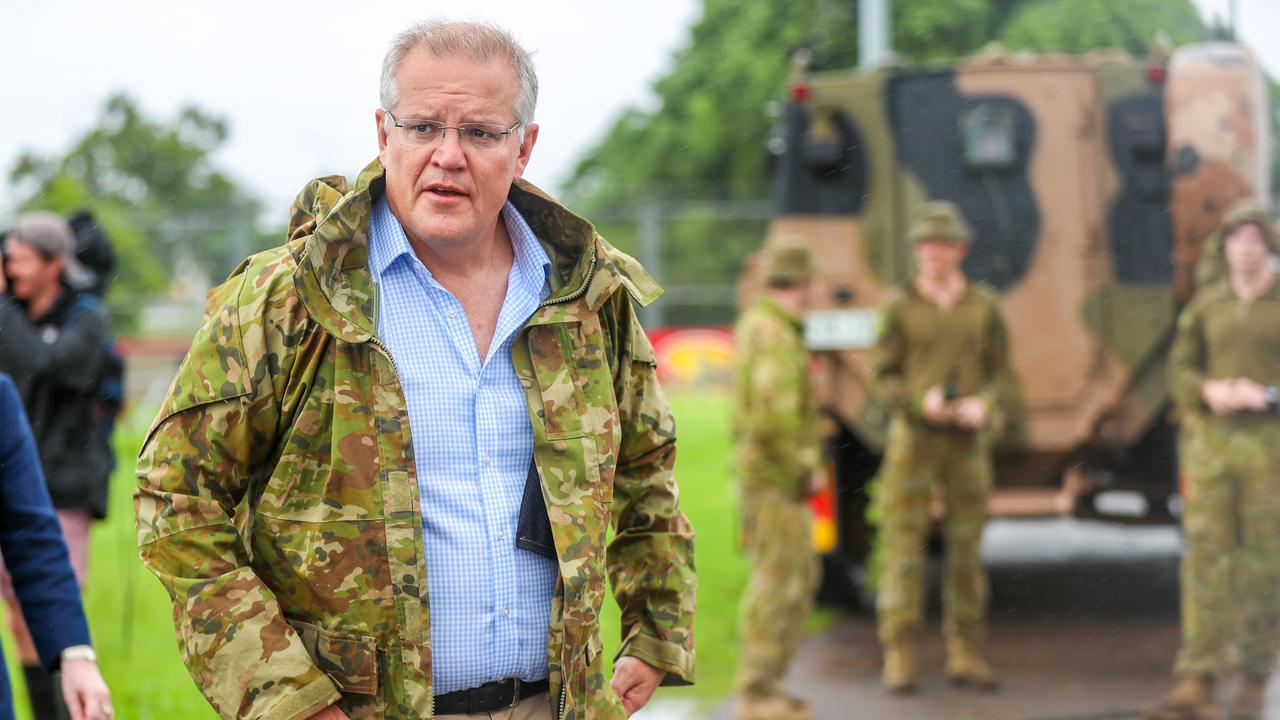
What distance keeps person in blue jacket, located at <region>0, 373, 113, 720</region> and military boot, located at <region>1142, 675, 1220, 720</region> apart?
4602 millimetres

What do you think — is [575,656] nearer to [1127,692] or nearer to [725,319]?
[1127,692]

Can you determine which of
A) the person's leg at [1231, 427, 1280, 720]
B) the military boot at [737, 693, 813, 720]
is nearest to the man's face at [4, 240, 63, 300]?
the military boot at [737, 693, 813, 720]

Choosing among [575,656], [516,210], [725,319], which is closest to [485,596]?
[575,656]

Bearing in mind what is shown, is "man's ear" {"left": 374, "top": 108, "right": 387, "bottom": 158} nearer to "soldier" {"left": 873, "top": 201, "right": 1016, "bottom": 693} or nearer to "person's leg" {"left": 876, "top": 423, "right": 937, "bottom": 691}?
"soldier" {"left": 873, "top": 201, "right": 1016, "bottom": 693}

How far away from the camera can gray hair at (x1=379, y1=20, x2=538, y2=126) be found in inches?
101

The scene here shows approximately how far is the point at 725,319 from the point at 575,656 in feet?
80.5

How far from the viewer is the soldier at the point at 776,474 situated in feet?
21.4

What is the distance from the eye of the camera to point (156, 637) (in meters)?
8.12

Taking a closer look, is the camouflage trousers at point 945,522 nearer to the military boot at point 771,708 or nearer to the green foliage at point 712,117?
the military boot at point 771,708

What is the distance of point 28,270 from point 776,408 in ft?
10.2

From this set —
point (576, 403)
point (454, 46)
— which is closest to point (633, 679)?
point (576, 403)

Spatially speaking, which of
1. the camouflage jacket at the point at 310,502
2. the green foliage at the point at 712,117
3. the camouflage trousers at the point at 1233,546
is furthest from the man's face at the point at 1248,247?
the green foliage at the point at 712,117

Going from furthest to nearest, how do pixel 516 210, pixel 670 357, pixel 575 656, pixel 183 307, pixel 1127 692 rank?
pixel 670 357 → pixel 183 307 → pixel 1127 692 → pixel 516 210 → pixel 575 656

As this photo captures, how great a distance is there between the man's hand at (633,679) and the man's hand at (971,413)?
4.30m
